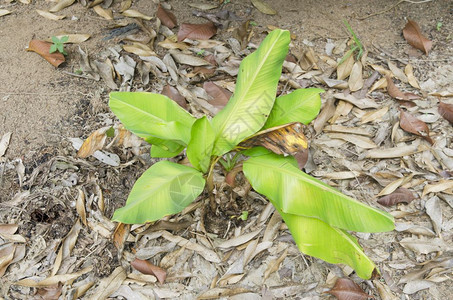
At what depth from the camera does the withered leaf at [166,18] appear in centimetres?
295

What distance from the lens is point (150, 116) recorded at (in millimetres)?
1829

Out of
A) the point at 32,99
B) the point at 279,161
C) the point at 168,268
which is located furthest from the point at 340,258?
the point at 32,99

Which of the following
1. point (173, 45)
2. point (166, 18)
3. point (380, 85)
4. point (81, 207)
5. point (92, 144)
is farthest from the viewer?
point (166, 18)

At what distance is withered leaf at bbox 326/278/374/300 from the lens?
1877 mm

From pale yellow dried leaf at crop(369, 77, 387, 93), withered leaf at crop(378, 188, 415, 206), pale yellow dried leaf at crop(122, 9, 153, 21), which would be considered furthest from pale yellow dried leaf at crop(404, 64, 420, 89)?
pale yellow dried leaf at crop(122, 9, 153, 21)

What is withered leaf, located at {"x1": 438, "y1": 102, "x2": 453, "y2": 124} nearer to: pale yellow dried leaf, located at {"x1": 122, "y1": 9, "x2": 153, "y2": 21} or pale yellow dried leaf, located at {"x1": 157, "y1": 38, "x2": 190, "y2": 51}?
pale yellow dried leaf, located at {"x1": 157, "y1": 38, "x2": 190, "y2": 51}

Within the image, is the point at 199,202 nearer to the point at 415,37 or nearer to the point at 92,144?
the point at 92,144

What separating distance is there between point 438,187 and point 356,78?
830mm

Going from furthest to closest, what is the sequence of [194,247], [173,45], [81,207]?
1. [173,45]
2. [81,207]
3. [194,247]

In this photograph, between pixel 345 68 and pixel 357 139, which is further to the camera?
pixel 345 68

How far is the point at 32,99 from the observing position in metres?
2.57

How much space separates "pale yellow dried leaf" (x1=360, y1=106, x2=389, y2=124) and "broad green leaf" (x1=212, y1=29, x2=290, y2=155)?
33.5 inches

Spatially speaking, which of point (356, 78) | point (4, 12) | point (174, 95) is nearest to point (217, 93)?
point (174, 95)

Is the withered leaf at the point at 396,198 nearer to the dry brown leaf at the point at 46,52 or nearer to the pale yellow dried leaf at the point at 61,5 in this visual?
the dry brown leaf at the point at 46,52
